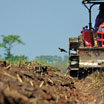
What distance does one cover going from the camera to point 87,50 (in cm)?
966

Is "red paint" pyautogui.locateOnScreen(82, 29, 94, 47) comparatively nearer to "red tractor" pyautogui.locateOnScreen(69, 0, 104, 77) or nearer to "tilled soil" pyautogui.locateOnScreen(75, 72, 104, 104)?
"red tractor" pyautogui.locateOnScreen(69, 0, 104, 77)

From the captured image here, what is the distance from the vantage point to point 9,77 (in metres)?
4.62

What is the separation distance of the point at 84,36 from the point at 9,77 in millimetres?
6164

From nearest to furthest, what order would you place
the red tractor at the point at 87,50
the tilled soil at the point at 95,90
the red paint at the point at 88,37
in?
the tilled soil at the point at 95,90 < the red tractor at the point at 87,50 < the red paint at the point at 88,37

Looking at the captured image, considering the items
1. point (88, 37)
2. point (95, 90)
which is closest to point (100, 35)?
point (88, 37)

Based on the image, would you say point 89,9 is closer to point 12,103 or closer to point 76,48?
point 76,48

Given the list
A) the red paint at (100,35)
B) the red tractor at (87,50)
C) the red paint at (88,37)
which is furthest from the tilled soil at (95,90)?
the red paint at (88,37)

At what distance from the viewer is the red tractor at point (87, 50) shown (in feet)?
31.3

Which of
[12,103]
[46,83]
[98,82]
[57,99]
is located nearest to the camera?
[12,103]

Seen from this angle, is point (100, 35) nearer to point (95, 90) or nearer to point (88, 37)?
point (88, 37)

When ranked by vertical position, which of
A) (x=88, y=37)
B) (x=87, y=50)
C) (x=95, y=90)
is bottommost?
(x=95, y=90)

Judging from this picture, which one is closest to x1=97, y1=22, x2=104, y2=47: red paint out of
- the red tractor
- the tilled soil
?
the red tractor

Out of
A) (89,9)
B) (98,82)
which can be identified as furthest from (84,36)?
(98,82)

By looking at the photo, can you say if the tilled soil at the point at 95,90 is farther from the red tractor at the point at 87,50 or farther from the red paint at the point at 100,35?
the red paint at the point at 100,35
